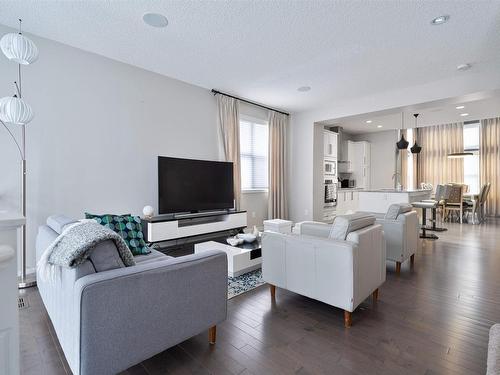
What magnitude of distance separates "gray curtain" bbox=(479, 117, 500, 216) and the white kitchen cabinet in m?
4.29

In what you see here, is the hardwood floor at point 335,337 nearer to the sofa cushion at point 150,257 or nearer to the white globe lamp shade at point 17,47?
the sofa cushion at point 150,257

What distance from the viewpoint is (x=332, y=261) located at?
81.2 inches

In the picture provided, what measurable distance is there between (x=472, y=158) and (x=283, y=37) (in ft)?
26.4

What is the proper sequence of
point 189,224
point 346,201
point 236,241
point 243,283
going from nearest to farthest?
point 243,283 < point 236,241 < point 189,224 < point 346,201

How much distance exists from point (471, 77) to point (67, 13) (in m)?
5.34

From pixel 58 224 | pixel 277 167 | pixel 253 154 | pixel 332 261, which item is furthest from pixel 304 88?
pixel 58 224

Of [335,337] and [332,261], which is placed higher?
[332,261]

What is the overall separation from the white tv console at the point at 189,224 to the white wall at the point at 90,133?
456 millimetres

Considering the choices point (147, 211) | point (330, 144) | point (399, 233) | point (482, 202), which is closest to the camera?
point (399, 233)

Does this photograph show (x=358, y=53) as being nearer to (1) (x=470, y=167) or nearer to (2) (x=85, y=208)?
(2) (x=85, y=208)

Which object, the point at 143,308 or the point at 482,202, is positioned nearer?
the point at 143,308

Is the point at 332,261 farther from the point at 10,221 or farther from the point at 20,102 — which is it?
the point at 20,102

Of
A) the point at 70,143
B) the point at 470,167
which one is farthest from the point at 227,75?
the point at 470,167

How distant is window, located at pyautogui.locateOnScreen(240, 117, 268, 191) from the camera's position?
5566 millimetres
